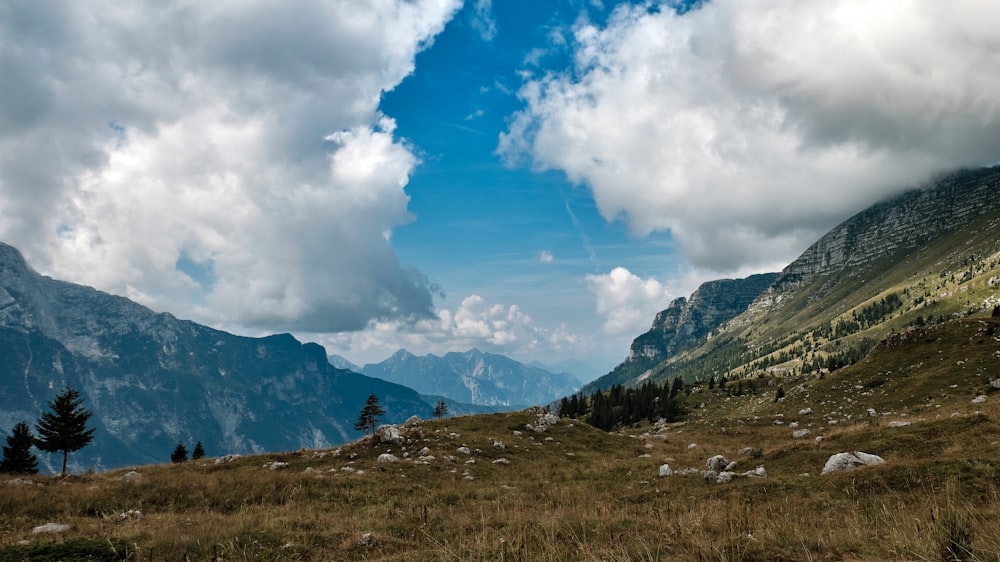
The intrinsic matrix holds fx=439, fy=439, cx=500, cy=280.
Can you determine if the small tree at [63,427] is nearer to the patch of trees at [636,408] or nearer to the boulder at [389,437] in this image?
the boulder at [389,437]

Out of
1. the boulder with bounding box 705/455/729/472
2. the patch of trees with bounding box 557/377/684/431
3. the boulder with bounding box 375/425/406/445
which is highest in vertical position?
the boulder with bounding box 375/425/406/445

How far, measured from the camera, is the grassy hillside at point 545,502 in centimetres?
781

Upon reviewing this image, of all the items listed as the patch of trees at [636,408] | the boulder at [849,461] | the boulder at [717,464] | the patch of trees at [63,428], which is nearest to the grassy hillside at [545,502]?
the boulder at [849,461]

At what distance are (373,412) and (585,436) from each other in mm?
41658

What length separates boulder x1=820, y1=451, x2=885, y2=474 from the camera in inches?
667

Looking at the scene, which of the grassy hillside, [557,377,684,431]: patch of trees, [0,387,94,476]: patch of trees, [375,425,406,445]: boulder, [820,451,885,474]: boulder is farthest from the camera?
[557,377,684,431]: patch of trees

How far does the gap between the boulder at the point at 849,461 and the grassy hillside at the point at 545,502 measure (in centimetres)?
71

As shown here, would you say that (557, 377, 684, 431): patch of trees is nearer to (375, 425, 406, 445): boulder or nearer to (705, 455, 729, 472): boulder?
(375, 425, 406, 445): boulder

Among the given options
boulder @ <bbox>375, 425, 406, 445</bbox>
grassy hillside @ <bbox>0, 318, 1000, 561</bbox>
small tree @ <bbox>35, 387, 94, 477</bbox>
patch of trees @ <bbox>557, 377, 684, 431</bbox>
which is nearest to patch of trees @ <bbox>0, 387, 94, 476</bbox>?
small tree @ <bbox>35, 387, 94, 477</bbox>

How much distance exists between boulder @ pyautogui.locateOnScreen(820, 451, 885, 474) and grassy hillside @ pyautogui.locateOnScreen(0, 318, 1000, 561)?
709 millimetres

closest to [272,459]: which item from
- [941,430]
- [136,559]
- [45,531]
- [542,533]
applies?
[45,531]

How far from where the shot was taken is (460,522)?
1216 centimetres

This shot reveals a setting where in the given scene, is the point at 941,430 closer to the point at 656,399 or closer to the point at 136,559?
the point at 136,559

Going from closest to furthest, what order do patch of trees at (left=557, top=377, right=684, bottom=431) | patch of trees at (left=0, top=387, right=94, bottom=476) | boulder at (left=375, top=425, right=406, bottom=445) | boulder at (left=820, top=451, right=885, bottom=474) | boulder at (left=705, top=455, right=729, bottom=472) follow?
boulder at (left=820, top=451, right=885, bottom=474), boulder at (left=705, top=455, right=729, bottom=472), boulder at (left=375, top=425, right=406, bottom=445), patch of trees at (left=0, top=387, right=94, bottom=476), patch of trees at (left=557, top=377, right=684, bottom=431)
